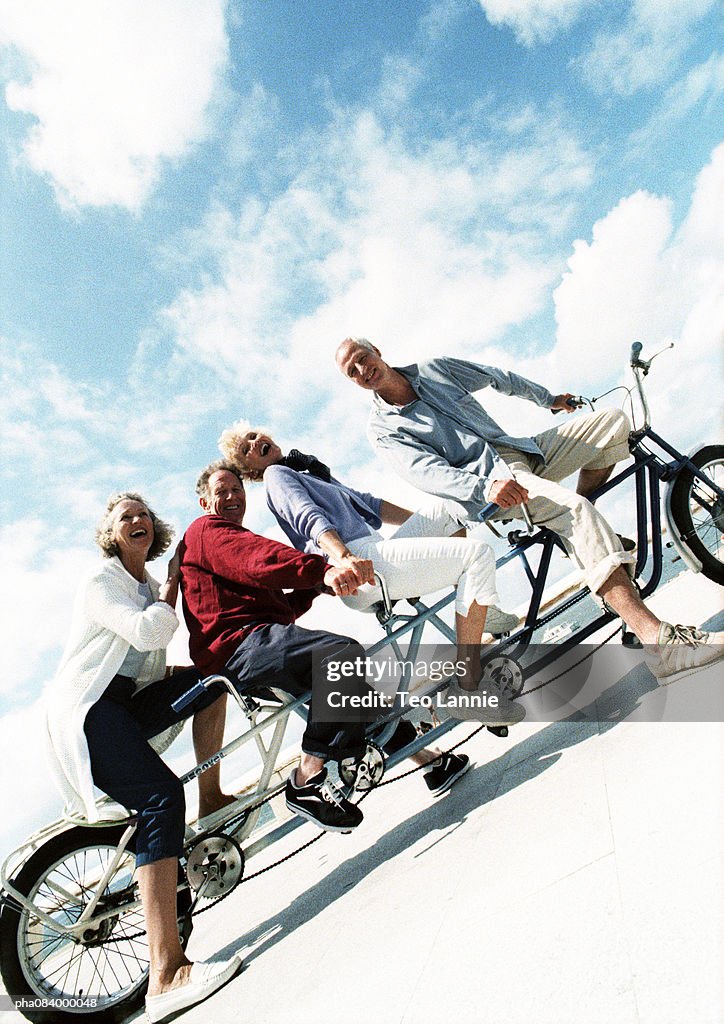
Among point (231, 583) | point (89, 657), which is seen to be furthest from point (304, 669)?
point (89, 657)

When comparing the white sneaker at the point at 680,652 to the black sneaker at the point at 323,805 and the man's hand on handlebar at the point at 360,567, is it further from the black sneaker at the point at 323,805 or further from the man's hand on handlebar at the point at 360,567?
the black sneaker at the point at 323,805

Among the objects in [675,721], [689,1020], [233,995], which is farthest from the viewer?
[675,721]

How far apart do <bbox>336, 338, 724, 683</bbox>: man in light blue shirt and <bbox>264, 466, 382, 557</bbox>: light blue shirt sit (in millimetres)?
348

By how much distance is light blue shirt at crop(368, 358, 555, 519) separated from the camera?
3035mm

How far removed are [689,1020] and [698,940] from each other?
0.59 ft

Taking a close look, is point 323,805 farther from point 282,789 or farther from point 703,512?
point 703,512

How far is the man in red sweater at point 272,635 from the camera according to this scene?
8.47 feet

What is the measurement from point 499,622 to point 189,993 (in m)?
2.00

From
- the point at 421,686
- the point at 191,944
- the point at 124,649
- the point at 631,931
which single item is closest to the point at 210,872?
the point at 191,944

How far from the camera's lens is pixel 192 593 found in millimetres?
2791

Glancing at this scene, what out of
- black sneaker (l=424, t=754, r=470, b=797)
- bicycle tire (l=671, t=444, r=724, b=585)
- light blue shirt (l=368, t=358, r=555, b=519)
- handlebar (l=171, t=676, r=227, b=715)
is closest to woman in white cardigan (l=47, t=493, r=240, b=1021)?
handlebar (l=171, t=676, r=227, b=715)

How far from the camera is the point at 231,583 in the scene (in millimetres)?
2770

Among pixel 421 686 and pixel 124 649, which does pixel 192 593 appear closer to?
pixel 124 649

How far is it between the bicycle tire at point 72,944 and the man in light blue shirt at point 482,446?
2.06 meters
